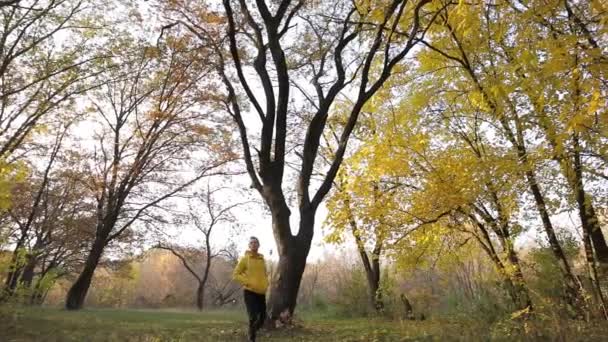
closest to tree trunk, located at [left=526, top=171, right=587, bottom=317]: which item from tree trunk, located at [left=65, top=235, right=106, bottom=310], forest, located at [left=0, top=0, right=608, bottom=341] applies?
forest, located at [left=0, top=0, right=608, bottom=341]

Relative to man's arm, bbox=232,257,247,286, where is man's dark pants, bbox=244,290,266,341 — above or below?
below

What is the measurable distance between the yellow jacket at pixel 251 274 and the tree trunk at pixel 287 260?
4.47ft

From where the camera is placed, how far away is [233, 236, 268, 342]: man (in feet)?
22.0

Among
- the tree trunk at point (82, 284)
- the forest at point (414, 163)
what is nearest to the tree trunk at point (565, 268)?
the forest at point (414, 163)

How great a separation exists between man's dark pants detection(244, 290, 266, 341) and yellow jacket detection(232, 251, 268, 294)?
10cm

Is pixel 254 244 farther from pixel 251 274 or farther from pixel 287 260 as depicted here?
pixel 287 260

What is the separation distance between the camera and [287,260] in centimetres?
839

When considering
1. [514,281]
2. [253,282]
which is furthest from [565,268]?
[253,282]

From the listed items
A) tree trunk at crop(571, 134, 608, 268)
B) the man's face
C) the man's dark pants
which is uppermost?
tree trunk at crop(571, 134, 608, 268)

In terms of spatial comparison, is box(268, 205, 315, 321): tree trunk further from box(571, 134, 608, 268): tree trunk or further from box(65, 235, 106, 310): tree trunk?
box(65, 235, 106, 310): tree trunk

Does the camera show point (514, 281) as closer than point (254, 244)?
No

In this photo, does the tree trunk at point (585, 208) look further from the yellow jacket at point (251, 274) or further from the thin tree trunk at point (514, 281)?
the yellow jacket at point (251, 274)

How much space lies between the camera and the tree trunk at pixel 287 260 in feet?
26.8

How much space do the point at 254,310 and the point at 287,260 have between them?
1.80 meters
